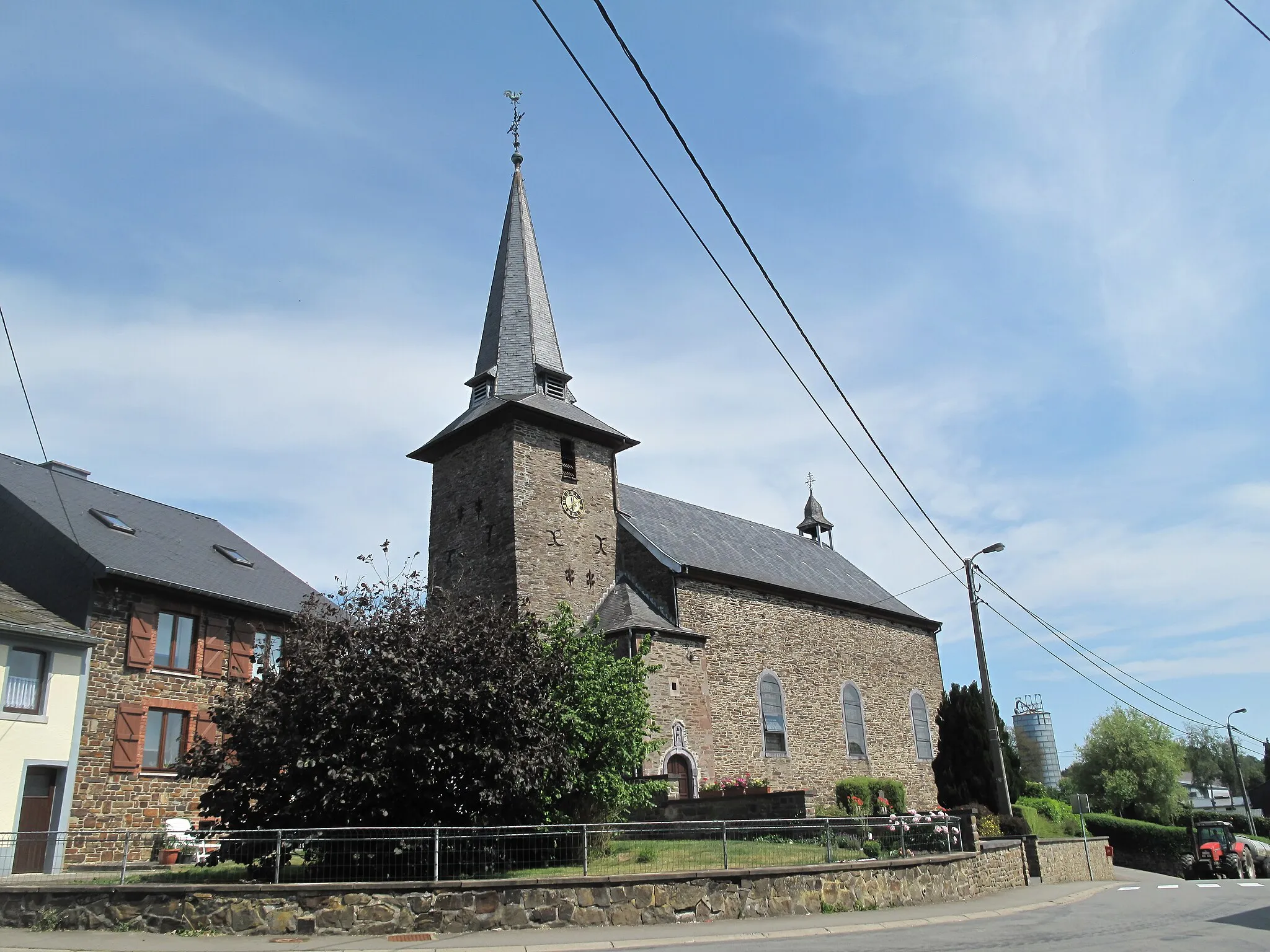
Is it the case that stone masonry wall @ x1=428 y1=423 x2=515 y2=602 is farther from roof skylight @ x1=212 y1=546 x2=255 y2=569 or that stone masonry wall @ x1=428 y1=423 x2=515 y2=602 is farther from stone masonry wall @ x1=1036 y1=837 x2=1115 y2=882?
stone masonry wall @ x1=1036 y1=837 x2=1115 y2=882

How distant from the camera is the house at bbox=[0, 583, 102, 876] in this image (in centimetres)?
1711

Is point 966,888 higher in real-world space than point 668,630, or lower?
lower

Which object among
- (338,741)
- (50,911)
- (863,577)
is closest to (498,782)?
(338,741)

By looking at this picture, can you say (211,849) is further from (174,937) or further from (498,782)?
(498,782)

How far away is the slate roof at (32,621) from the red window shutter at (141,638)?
68 centimetres

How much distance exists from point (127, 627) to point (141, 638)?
A: 0.38 metres

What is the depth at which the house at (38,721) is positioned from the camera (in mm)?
17109

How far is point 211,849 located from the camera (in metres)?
13.3

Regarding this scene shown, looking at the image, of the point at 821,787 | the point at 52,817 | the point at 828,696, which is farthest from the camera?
the point at 828,696

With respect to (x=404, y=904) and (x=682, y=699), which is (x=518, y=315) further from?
(x=404, y=904)

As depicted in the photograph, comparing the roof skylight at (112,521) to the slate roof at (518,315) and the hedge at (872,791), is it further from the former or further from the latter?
the hedge at (872,791)

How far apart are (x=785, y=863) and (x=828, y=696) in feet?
59.7

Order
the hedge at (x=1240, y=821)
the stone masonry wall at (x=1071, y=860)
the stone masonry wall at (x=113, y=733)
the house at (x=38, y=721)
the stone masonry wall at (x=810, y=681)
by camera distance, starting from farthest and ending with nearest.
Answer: the hedge at (x=1240, y=821), the stone masonry wall at (x=810, y=681), the stone masonry wall at (x=1071, y=860), the stone masonry wall at (x=113, y=733), the house at (x=38, y=721)

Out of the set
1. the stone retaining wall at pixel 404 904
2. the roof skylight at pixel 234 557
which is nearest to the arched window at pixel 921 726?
the roof skylight at pixel 234 557
